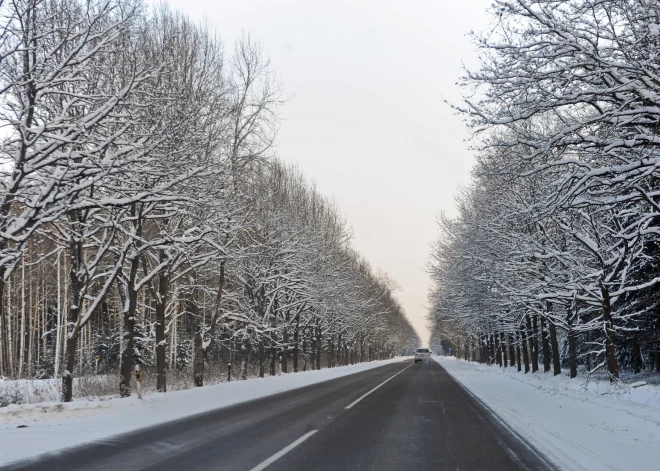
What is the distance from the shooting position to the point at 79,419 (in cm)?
1232

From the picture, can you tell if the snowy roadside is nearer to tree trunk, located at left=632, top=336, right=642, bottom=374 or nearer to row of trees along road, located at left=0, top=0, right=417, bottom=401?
row of trees along road, located at left=0, top=0, right=417, bottom=401

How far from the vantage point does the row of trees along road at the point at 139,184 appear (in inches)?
478

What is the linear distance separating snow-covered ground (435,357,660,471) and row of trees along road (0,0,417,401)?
9.70 m

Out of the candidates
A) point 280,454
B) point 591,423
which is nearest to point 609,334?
point 591,423

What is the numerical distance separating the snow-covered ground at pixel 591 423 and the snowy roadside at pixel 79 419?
768cm

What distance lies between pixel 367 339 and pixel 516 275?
6489 cm

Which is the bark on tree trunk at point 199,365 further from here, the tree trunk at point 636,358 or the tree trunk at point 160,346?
the tree trunk at point 636,358

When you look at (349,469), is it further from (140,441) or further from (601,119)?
(601,119)

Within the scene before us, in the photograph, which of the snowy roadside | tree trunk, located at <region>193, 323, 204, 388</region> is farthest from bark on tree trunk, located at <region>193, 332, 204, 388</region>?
the snowy roadside

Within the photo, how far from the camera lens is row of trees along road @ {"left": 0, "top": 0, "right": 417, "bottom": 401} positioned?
12148 millimetres

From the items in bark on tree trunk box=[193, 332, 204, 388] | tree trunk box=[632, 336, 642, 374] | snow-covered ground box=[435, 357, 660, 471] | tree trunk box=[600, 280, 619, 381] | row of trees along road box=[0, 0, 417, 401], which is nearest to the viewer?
snow-covered ground box=[435, 357, 660, 471]

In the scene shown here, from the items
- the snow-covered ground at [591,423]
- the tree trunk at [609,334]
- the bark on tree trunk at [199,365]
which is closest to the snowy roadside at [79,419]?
the bark on tree trunk at [199,365]

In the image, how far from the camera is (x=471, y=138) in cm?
1112

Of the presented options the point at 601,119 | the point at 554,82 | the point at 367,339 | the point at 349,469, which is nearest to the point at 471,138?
the point at 554,82
